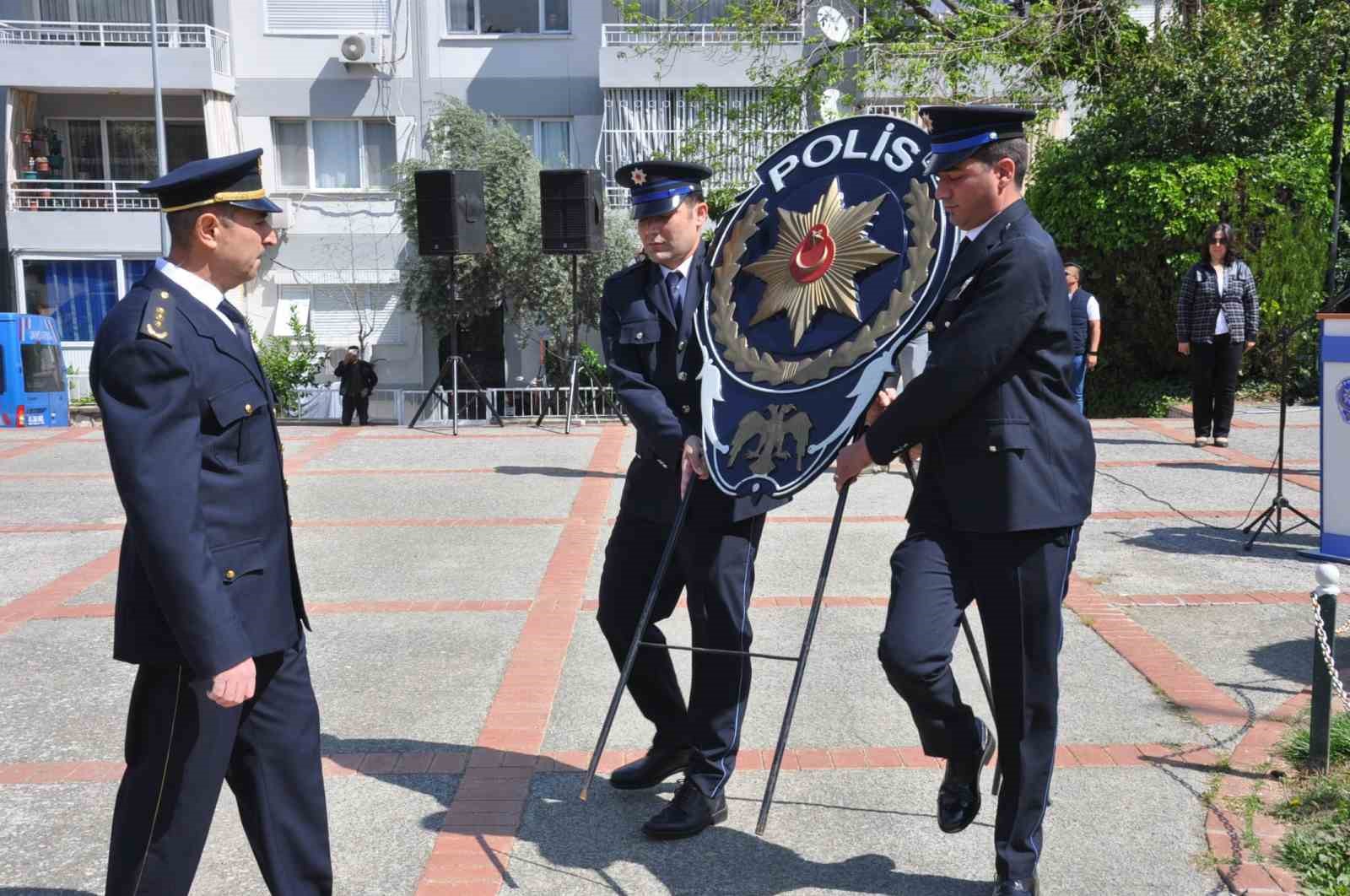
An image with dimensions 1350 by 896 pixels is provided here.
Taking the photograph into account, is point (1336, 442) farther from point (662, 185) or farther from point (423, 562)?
point (423, 562)

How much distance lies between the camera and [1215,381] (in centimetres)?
1209

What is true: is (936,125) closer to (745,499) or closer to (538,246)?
(745,499)

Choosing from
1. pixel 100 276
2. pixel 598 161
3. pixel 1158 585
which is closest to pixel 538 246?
pixel 598 161

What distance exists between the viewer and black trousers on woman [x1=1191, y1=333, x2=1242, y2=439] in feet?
38.8

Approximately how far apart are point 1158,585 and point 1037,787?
4.12 meters

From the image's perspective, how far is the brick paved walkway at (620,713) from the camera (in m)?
3.99

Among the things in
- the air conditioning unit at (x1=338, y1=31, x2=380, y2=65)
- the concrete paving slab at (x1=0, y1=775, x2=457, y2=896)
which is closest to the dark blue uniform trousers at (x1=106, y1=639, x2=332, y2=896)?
the concrete paving slab at (x1=0, y1=775, x2=457, y2=896)

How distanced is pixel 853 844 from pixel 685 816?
1.76 ft

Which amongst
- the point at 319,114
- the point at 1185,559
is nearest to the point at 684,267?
the point at 1185,559

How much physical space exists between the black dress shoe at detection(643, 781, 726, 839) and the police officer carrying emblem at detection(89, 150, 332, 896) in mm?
1166

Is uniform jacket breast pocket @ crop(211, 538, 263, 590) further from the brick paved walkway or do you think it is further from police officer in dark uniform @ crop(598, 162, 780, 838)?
police officer in dark uniform @ crop(598, 162, 780, 838)

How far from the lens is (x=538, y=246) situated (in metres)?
25.9

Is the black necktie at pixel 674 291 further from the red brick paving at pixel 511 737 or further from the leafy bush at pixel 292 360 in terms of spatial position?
the leafy bush at pixel 292 360

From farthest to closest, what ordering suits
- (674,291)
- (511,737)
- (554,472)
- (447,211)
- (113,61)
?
(113,61), (447,211), (554,472), (511,737), (674,291)
